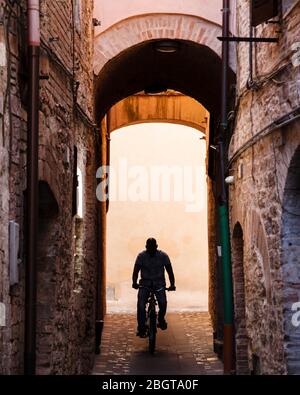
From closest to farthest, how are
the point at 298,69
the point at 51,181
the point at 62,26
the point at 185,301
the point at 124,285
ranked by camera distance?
the point at 298,69 → the point at 51,181 → the point at 62,26 → the point at 185,301 → the point at 124,285

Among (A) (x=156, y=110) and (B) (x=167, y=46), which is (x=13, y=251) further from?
(A) (x=156, y=110)

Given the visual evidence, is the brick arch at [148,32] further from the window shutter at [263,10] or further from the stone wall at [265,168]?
the window shutter at [263,10]

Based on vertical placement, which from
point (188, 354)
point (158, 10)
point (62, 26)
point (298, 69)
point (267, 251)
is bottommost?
point (188, 354)

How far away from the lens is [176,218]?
73.4 ft

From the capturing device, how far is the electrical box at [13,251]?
5324 millimetres

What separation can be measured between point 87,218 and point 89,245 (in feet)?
1.32

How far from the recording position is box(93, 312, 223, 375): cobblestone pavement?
418 inches

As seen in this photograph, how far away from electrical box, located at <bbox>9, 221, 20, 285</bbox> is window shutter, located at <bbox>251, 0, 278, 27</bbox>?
9.34ft

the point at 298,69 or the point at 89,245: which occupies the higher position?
the point at 298,69

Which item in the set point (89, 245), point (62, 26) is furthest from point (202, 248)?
point (62, 26)

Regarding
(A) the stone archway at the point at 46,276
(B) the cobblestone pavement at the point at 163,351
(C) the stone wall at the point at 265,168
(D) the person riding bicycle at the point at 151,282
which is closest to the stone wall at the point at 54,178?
(A) the stone archway at the point at 46,276

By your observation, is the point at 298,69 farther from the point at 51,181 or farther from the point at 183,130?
the point at 183,130

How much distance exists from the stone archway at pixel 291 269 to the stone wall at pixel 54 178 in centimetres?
193

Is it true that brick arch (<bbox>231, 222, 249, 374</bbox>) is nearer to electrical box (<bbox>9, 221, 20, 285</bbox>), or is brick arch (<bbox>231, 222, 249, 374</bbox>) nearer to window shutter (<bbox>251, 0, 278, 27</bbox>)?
window shutter (<bbox>251, 0, 278, 27</bbox>)
